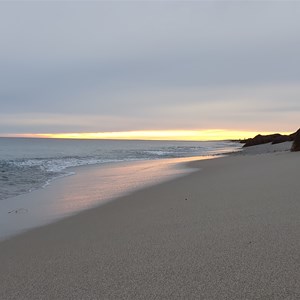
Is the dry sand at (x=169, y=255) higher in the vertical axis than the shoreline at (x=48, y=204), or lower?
higher

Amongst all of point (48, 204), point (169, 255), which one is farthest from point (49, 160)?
point (169, 255)

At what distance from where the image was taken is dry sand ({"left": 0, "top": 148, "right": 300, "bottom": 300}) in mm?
3223

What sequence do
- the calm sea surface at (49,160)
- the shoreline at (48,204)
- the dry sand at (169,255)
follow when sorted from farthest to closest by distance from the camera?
1. the calm sea surface at (49,160)
2. the shoreline at (48,204)
3. the dry sand at (169,255)

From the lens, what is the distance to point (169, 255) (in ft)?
13.2

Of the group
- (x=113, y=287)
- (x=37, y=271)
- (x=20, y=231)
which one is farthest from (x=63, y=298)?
(x=20, y=231)

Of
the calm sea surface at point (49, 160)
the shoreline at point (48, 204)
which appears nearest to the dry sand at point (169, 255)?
Result: the shoreline at point (48, 204)

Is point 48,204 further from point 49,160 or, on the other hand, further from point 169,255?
point 49,160

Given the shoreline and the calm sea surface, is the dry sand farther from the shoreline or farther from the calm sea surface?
the calm sea surface

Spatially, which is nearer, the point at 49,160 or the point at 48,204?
the point at 48,204

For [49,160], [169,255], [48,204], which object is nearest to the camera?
[169,255]

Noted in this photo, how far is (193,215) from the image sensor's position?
6.03 metres

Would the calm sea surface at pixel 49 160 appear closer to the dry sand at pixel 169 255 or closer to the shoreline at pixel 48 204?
the shoreline at pixel 48 204

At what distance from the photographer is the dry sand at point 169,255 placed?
3.22 m

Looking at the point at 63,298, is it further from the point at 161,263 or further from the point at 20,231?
the point at 20,231
